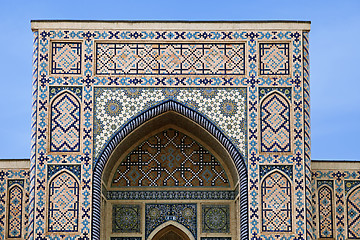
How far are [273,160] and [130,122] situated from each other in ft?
8.34

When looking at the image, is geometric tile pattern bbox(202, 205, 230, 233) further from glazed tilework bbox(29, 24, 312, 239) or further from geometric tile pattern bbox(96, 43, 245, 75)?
geometric tile pattern bbox(96, 43, 245, 75)

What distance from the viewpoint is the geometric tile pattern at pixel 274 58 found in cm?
1505

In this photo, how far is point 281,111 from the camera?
49.0ft

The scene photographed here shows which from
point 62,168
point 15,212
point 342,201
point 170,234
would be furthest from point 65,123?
point 342,201

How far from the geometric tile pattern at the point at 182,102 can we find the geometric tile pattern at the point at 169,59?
34 centimetres

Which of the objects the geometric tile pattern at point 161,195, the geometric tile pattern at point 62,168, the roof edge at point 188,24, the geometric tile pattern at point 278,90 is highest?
the roof edge at point 188,24

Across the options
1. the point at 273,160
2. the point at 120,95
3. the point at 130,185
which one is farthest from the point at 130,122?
the point at 273,160

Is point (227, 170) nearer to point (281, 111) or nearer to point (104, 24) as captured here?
point (281, 111)

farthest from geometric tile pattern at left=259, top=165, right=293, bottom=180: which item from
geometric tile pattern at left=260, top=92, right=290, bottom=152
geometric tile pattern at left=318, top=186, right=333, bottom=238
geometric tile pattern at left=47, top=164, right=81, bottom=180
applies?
geometric tile pattern at left=47, top=164, right=81, bottom=180

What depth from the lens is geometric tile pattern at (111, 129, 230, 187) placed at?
51.7 feet

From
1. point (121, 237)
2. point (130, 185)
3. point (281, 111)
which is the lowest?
point (121, 237)

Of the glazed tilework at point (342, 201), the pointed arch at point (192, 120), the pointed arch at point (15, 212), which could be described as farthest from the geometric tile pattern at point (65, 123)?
the glazed tilework at point (342, 201)

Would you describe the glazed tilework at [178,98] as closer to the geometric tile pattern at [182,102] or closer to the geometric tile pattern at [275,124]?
the geometric tile pattern at [182,102]

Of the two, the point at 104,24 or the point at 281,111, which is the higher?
the point at 104,24
